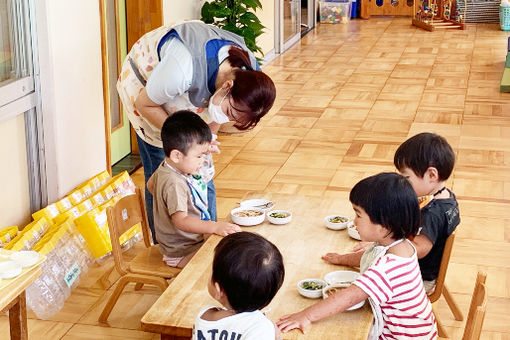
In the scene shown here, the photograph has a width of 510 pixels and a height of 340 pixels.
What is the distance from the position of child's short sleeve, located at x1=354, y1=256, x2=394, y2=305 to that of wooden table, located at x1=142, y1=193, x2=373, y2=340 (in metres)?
0.06

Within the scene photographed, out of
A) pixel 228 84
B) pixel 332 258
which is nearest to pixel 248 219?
pixel 332 258

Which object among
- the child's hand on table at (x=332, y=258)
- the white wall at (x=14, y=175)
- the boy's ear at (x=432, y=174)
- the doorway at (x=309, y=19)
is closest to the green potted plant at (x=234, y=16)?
the white wall at (x=14, y=175)

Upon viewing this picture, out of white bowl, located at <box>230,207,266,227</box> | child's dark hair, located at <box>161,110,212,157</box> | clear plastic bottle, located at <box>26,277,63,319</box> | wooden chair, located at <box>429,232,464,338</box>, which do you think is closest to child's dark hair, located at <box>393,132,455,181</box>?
wooden chair, located at <box>429,232,464,338</box>

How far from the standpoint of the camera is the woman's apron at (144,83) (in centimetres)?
344

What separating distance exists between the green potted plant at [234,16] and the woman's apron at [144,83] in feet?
9.02

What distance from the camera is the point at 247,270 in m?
1.96

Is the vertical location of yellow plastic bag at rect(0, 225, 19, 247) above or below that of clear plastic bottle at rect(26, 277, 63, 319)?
above

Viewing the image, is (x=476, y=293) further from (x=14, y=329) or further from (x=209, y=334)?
(x=14, y=329)

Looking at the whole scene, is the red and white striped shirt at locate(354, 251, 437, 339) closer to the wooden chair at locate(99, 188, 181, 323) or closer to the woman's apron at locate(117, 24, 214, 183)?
the wooden chair at locate(99, 188, 181, 323)

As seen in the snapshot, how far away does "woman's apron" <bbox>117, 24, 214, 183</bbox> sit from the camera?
344 centimetres

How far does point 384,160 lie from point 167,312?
3509 mm

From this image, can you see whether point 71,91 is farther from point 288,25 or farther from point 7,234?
point 288,25

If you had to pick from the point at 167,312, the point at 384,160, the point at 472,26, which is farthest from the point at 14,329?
the point at 472,26

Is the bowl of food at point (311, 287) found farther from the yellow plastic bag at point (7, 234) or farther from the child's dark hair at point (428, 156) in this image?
the yellow plastic bag at point (7, 234)
